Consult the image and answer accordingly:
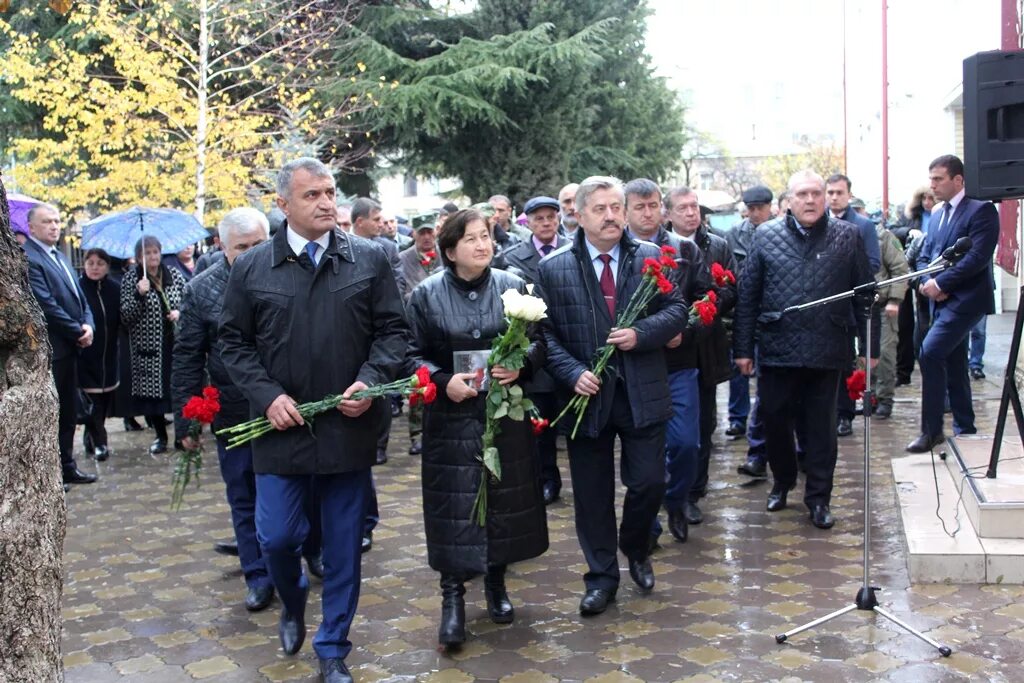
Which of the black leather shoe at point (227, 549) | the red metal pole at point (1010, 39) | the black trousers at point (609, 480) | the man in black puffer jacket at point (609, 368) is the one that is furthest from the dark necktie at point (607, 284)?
the red metal pole at point (1010, 39)

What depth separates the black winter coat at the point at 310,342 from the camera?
16.8ft

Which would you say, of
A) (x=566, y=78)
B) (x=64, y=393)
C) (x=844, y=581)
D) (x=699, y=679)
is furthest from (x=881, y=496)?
(x=566, y=78)

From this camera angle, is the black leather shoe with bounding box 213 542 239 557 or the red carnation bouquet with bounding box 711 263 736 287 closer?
the red carnation bouquet with bounding box 711 263 736 287

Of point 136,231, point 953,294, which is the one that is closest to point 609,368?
point 953,294

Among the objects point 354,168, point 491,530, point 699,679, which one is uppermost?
point 354,168

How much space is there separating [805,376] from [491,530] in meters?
2.79

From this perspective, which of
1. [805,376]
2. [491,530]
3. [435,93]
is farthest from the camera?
[435,93]

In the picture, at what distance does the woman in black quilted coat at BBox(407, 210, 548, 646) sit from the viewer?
5605 millimetres

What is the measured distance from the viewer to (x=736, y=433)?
11008 millimetres

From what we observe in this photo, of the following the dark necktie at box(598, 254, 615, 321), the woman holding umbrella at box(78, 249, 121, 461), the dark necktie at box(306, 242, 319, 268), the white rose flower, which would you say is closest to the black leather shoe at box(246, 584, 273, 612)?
the dark necktie at box(306, 242, 319, 268)

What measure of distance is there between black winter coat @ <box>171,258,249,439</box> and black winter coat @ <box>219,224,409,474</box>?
1241 millimetres

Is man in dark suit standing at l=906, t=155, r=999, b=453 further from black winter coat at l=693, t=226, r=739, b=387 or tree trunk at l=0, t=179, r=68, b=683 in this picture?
tree trunk at l=0, t=179, r=68, b=683

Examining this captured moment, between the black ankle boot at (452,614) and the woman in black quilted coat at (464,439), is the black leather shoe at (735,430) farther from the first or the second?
the black ankle boot at (452,614)

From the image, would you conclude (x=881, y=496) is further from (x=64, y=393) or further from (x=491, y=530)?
(x=64, y=393)
